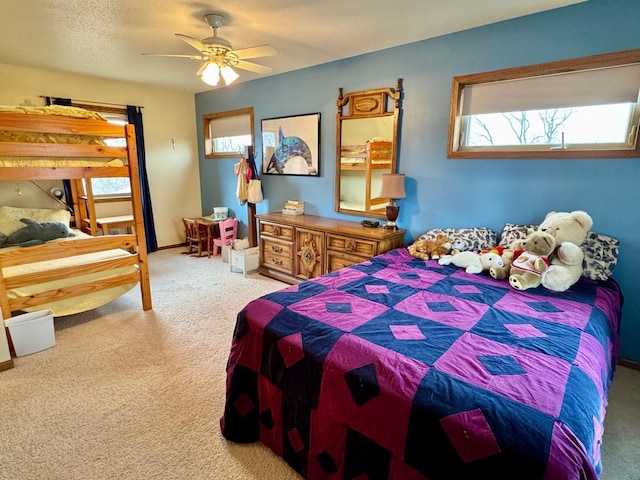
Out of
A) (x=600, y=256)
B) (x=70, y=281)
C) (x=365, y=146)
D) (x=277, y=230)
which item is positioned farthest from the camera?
(x=277, y=230)

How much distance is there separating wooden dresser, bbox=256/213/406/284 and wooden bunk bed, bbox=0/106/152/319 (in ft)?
4.53

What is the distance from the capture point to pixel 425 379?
3.96 ft

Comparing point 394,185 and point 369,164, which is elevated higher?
point 369,164

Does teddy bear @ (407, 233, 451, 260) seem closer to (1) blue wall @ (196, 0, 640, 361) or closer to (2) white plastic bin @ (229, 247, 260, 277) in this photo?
(1) blue wall @ (196, 0, 640, 361)

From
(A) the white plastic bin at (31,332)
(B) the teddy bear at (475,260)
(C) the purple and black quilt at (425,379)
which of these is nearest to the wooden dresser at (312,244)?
(B) the teddy bear at (475,260)

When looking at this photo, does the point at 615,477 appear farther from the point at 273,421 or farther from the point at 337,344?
the point at 273,421

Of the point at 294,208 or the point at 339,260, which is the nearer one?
the point at 339,260

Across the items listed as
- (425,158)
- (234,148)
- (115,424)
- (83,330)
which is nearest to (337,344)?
(115,424)

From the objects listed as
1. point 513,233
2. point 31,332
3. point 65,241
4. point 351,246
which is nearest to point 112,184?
point 65,241

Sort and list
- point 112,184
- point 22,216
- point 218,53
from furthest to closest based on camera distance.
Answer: point 112,184 → point 22,216 → point 218,53

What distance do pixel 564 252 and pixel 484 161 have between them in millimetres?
1003

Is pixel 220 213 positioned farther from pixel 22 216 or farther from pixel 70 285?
pixel 70 285

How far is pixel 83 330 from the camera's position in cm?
286

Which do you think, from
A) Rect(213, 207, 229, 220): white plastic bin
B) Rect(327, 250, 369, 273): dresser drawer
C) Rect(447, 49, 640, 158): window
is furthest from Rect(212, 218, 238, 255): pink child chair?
Rect(447, 49, 640, 158): window
